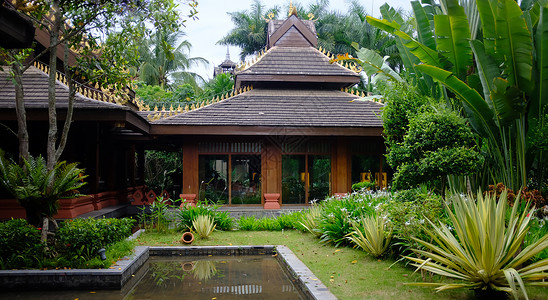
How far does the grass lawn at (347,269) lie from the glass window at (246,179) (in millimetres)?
4319

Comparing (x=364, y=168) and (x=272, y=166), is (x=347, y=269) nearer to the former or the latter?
(x=272, y=166)

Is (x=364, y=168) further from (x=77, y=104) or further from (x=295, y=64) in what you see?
(x=77, y=104)

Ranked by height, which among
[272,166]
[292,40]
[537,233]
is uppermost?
[292,40]

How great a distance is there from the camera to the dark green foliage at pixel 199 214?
10.5 metres

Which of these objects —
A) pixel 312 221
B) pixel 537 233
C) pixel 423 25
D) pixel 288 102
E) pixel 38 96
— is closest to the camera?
pixel 537 233

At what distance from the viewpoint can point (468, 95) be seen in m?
7.27

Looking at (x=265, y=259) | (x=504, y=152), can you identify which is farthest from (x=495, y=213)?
(x=265, y=259)

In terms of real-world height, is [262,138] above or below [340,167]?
above

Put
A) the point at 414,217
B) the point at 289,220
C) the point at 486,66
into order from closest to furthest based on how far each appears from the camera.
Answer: the point at 414,217 < the point at 486,66 < the point at 289,220

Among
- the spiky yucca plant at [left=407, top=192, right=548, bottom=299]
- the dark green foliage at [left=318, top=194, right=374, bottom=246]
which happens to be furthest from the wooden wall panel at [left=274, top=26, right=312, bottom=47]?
the spiky yucca plant at [left=407, top=192, right=548, bottom=299]

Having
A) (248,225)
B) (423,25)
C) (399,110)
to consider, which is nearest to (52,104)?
(248,225)

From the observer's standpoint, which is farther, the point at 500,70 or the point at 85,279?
the point at 500,70

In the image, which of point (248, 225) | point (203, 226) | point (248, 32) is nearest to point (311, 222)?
point (248, 225)

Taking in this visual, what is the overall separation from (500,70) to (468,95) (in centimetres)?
107
